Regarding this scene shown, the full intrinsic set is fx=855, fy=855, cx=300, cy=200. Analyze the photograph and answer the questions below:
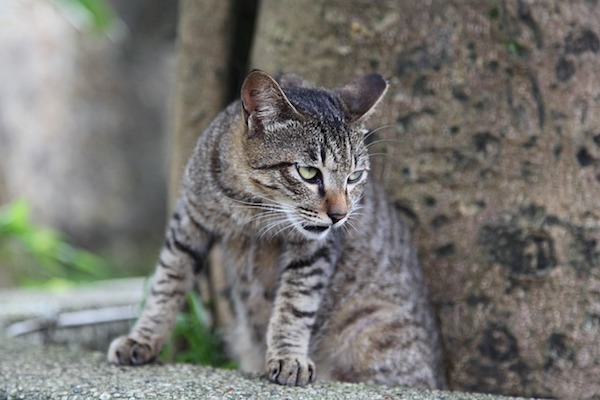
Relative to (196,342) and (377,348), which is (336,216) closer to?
(377,348)

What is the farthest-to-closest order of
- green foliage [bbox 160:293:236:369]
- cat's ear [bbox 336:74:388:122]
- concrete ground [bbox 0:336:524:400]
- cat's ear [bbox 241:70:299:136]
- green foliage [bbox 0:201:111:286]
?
1. green foliage [bbox 0:201:111:286]
2. green foliage [bbox 160:293:236:369]
3. cat's ear [bbox 336:74:388:122]
4. cat's ear [bbox 241:70:299:136]
5. concrete ground [bbox 0:336:524:400]

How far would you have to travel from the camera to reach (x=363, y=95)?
130 inches

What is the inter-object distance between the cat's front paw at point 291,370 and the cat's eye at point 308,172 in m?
0.66

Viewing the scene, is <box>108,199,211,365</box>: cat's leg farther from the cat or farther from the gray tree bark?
the gray tree bark

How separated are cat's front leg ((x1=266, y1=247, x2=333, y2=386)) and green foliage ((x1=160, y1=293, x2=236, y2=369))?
3.22 feet

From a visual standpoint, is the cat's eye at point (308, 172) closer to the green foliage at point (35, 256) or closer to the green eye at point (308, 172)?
the green eye at point (308, 172)

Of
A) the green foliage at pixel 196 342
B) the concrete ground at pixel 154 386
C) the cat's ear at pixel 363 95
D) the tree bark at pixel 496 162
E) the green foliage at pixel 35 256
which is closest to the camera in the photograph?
the concrete ground at pixel 154 386

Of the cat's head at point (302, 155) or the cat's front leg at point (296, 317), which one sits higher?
the cat's head at point (302, 155)

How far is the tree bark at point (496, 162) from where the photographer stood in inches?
142

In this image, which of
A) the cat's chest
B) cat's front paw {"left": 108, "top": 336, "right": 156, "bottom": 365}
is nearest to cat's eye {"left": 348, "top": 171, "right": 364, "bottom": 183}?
the cat's chest

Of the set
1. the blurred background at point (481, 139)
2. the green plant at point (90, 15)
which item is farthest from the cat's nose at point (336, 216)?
the green plant at point (90, 15)

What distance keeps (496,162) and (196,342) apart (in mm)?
1692

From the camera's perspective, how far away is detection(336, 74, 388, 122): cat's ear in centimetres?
327

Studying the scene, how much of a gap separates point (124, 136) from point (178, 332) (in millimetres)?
4762
